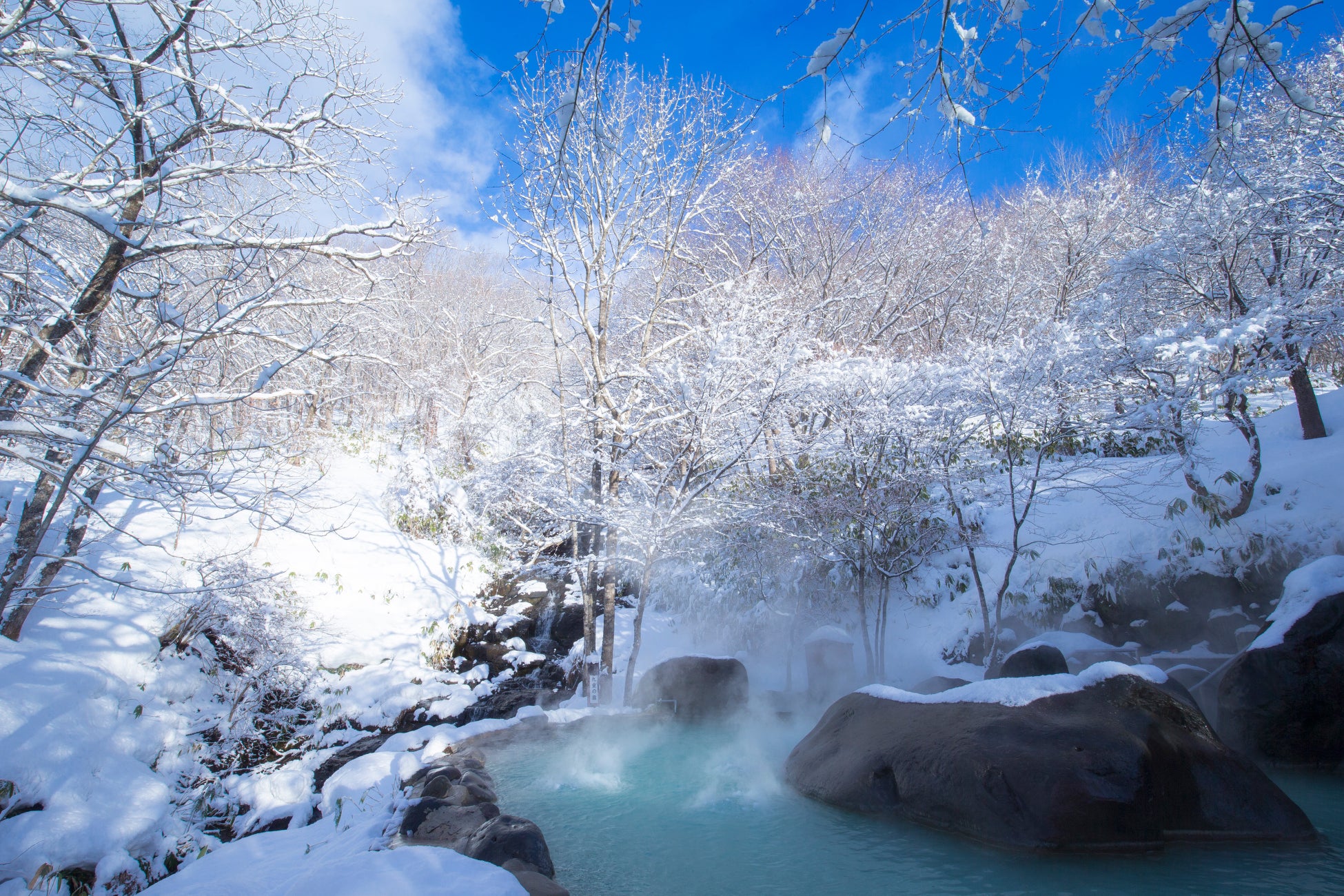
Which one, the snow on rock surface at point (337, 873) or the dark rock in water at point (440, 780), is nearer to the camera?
the snow on rock surface at point (337, 873)

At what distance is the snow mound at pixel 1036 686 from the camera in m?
5.63

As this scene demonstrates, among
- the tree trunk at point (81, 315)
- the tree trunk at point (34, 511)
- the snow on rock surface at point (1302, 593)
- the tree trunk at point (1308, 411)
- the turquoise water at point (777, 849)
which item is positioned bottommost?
the turquoise water at point (777, 849)

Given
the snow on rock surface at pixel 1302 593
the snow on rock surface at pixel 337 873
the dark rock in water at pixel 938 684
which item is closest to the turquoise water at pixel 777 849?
the snow on rock surface at pixel 1302 593

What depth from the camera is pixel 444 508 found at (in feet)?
53.7

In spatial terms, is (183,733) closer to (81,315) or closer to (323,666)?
(323,666)

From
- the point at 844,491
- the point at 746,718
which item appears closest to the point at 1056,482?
the point at 844,491

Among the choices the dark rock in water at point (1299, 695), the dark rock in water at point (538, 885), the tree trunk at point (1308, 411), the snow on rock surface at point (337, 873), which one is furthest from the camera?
the tree trunk at point (1308, 411)

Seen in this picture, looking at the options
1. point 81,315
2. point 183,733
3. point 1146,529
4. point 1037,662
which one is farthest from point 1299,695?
point 183,733

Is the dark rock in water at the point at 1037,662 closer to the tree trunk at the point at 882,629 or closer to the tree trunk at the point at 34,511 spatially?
the tree trunk at the point at 882,629

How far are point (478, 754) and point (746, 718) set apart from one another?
13.5 feet

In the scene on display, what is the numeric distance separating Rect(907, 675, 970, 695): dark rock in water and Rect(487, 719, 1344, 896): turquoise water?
3034mm

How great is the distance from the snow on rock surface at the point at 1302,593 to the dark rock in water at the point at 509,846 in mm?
7943

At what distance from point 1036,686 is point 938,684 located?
12.5 ft

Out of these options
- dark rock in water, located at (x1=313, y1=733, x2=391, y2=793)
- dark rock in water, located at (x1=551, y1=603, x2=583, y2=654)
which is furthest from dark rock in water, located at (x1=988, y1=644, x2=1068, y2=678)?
dark rock in water, located at (x1=551, y1=603, x2=583, y2=654)
